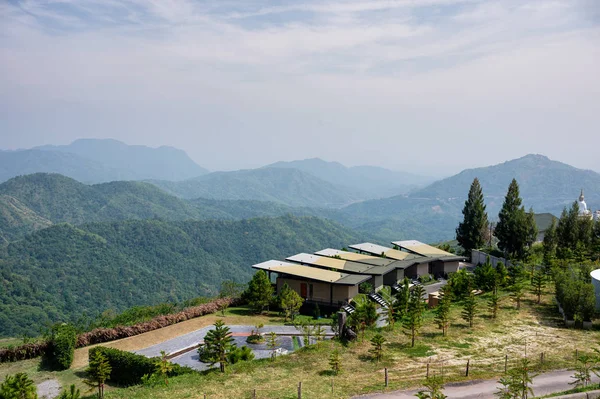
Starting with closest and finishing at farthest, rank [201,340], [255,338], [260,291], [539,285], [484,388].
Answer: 1. [484,388]
2. [255,338]
3. [201,340]
4. [539,285]
5. [260,291]

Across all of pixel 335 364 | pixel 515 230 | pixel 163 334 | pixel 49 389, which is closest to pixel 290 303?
pixel 163 334

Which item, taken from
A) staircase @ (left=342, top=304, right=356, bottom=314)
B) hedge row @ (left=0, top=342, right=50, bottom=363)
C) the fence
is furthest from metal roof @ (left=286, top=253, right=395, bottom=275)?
hedge row @ (left=0, top=342, right=50, bottom=363)

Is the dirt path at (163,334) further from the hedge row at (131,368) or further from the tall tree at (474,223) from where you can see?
the tall tree at (474,223)

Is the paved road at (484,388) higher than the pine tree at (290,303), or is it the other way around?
the pine tree at (290,303)

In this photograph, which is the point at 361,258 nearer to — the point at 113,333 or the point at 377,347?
the point at 377,347

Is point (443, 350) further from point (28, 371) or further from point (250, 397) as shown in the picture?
point (28, 371)

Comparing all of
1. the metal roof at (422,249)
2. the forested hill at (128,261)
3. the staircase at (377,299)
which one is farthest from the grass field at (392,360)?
the forested hill at (128,261)

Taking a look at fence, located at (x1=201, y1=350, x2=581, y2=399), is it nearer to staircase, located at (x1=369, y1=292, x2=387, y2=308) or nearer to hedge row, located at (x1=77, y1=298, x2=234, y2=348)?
staircase, located at (x1=369, y1=292, x2=387, y2=308)
